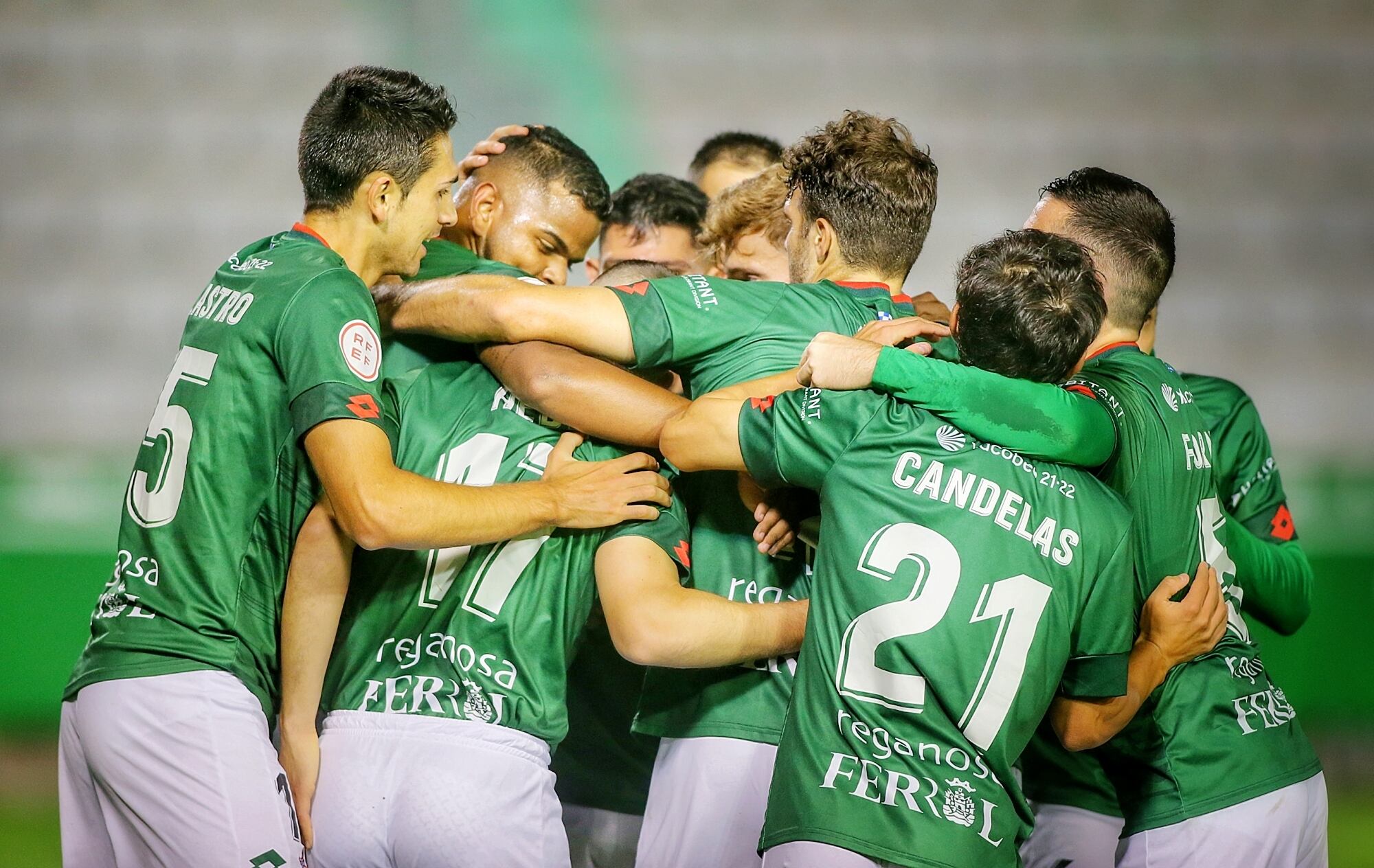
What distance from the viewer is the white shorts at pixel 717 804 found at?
2691 millimetres

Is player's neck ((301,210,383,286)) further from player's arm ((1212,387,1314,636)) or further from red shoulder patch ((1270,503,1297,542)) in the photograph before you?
red shoulder patch ((1270,503,1297,542))

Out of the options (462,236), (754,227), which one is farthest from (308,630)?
(754,227)

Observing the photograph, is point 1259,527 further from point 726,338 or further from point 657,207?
point 657,207

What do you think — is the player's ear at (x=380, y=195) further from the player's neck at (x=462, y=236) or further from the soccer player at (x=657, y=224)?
the soccer player at (x=657, y=224)

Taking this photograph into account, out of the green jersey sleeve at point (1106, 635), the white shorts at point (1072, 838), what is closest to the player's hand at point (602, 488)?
the green jersey sleeve at point (1106, 635)

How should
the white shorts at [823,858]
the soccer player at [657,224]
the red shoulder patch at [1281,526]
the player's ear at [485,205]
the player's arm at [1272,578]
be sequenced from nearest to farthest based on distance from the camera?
the white shorts at [823,858]
the player's arm at [1272,578]
the player's ear at [485,205]
the red shoulder patch at [1281,526]
the soccer player at [657,224]

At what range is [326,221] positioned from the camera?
2.86 meters

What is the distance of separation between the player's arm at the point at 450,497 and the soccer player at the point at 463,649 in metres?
0.06

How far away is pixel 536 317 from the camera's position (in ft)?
8.99

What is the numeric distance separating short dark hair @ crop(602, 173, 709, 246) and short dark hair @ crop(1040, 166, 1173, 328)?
169 cm

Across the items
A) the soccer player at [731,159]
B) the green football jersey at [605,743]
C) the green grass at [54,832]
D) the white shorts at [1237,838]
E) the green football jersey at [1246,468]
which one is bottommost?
the green grass at [54,832]

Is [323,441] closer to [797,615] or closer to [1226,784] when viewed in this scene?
[797,615]

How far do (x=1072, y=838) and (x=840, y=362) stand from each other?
1.48 meters

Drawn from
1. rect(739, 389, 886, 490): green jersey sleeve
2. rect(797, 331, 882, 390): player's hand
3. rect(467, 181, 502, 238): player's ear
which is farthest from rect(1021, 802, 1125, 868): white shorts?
rect(467, 181, 502, 238): player's ear
